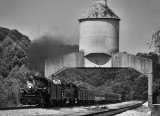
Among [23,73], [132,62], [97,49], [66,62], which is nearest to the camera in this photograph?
[132,62]

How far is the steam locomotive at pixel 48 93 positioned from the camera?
141 ft


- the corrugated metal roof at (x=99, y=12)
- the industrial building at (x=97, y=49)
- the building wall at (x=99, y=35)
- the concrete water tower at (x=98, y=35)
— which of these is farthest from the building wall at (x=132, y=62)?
the corrugated metal roof at (x=99, y=12)

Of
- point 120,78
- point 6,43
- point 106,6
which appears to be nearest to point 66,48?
point 106,6

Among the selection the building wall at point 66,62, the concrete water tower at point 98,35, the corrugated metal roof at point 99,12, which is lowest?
the building wall at point 66,62

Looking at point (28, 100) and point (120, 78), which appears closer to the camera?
point (28, 100)

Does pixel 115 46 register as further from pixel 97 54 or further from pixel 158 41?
pixel 158 41

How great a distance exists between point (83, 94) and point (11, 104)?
1967 cm

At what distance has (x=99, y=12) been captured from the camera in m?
59.9

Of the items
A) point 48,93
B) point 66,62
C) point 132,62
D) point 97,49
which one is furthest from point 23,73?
point 48,93

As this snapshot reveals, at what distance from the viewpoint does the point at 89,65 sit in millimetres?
59781

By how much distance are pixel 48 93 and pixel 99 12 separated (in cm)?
1716

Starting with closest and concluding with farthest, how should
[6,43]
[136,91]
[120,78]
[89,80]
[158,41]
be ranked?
[158,41]
[6,43]
[136,91]
[120,78]
[89,80]

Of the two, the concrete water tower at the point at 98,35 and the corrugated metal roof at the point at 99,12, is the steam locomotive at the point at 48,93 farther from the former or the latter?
the corrugated metal roof at the point at 99,12

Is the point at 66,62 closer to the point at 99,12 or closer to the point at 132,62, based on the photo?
the point at 99,12
